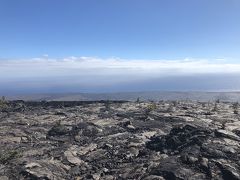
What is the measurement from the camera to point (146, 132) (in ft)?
103

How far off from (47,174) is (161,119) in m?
18.1

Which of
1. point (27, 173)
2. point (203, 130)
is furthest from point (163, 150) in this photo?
point (27, 173)

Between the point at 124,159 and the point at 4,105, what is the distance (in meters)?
29.5

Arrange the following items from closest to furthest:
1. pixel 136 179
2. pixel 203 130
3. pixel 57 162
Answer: pixel 136 179, pixel 57 162, pixel 203 130

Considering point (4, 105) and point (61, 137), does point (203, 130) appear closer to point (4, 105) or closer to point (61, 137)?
point (61, 137)

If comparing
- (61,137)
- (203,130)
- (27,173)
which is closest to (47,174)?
(27,173)

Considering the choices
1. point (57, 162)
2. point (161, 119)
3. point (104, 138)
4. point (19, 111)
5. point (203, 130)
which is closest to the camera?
point (57, 162)

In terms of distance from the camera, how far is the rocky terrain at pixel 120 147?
2114 centimetres

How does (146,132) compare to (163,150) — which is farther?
Result: (146,132)

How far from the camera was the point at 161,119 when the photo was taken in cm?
3738

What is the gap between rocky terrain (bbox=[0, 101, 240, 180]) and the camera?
21141mm

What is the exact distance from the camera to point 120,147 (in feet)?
87.4

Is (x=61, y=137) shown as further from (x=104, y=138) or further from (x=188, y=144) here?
(x=188, y=144)

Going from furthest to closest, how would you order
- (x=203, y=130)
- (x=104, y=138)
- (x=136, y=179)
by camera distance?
(x=104, y=138) → (x=203, y=130) → (x=136, y=179)
